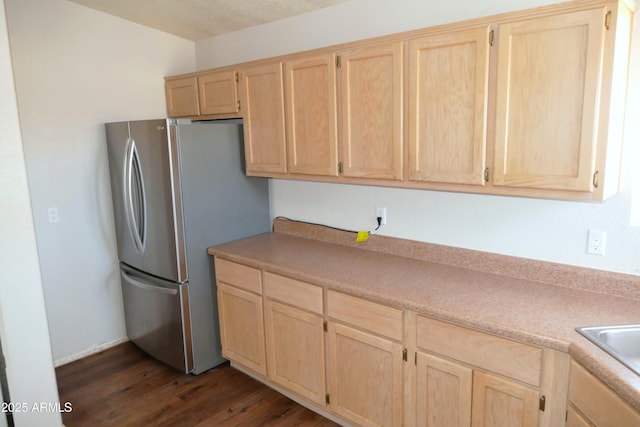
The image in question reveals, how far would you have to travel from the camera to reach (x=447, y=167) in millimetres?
1949

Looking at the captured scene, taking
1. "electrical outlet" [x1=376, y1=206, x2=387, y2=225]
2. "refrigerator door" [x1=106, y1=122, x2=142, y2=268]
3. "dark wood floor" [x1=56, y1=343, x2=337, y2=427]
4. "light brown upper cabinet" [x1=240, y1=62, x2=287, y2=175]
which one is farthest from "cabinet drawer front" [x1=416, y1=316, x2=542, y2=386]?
"refrigerator door" [x1=106, y1=122, x2=142, y2=268]

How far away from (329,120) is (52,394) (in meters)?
→ 1.84

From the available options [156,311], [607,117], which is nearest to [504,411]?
[607,117]

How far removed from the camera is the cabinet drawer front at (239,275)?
2.56 m

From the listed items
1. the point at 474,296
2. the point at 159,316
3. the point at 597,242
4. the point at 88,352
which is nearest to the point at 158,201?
the point at 159,316

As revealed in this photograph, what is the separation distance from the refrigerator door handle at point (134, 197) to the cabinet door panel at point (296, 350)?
1071 millimetres

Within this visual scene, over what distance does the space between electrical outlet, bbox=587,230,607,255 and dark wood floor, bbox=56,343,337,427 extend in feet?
5.23

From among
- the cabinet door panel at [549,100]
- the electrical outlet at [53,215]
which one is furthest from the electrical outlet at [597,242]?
the electrical outlet at [53,215]

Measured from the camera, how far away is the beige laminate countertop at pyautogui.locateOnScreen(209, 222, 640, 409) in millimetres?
1471

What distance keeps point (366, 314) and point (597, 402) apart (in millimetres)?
953

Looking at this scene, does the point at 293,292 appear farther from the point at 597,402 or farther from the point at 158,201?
the point at 597,402

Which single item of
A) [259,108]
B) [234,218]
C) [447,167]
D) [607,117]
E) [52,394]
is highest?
[259,108]

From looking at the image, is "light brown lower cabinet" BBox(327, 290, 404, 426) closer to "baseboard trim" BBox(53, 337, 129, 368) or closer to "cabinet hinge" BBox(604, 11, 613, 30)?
"cabinet hinge" BBox(604, 11, 613, 30)

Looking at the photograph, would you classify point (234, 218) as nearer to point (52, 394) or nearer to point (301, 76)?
point (301, 76)
